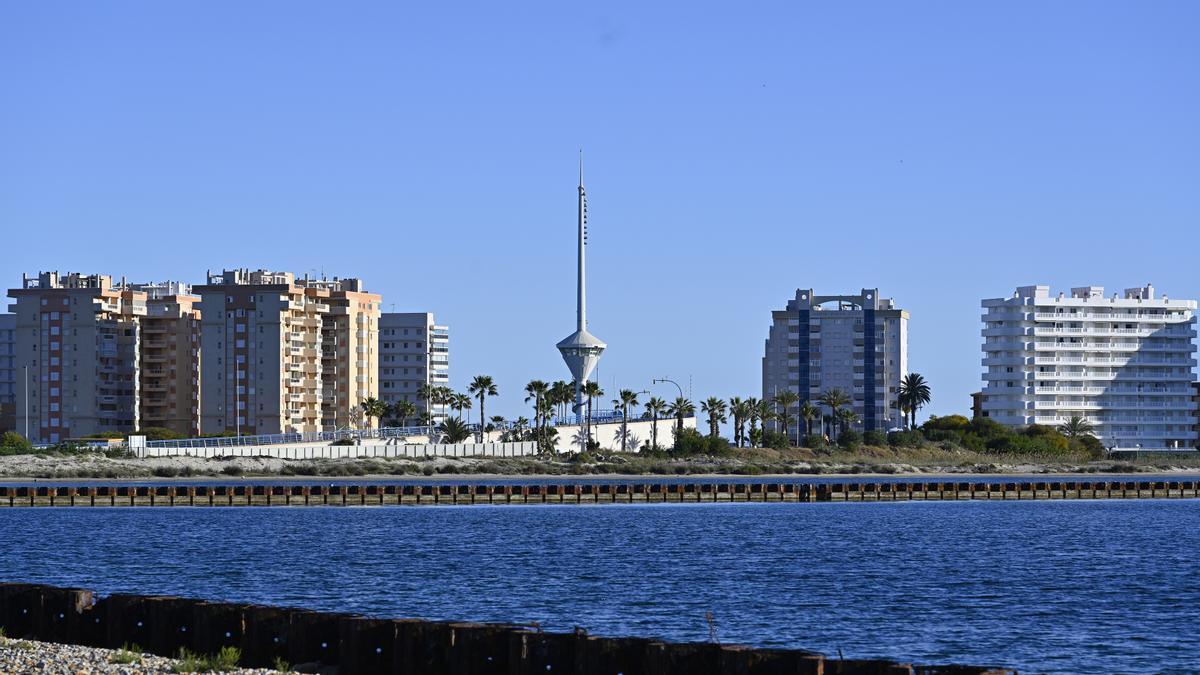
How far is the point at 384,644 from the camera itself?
30531 millimetres

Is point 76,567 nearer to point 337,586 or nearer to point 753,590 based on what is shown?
point 337,586

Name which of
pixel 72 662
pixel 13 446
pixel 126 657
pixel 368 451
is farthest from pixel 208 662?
pixel 13 446

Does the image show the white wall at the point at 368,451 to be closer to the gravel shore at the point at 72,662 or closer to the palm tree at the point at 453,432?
the palm tree at the point at 453,432

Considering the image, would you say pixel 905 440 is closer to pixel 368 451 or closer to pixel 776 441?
pixel 776 441

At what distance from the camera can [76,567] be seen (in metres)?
63.2

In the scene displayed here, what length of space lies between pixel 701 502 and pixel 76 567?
63.8 meters

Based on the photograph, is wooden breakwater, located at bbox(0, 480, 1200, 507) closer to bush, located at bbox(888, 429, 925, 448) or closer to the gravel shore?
the gravel shore

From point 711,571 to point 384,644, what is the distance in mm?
33836

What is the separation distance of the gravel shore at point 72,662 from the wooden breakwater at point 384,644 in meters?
1.59

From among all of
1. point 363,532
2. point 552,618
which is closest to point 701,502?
point 363,532

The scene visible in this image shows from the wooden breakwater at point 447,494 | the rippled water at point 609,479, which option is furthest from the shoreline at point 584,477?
the wooden breakwater at point 447,494

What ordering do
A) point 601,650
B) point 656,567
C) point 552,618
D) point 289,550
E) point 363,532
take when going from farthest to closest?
point 363,532 < point 289,550 < point 656,567 < point 552,618 < point 601,650

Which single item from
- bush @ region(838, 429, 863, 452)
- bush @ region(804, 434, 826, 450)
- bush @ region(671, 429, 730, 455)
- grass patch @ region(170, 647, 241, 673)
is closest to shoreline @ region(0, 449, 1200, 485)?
bush @ region(671, 429, 730, 455)

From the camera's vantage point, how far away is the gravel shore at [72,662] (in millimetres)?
27938
